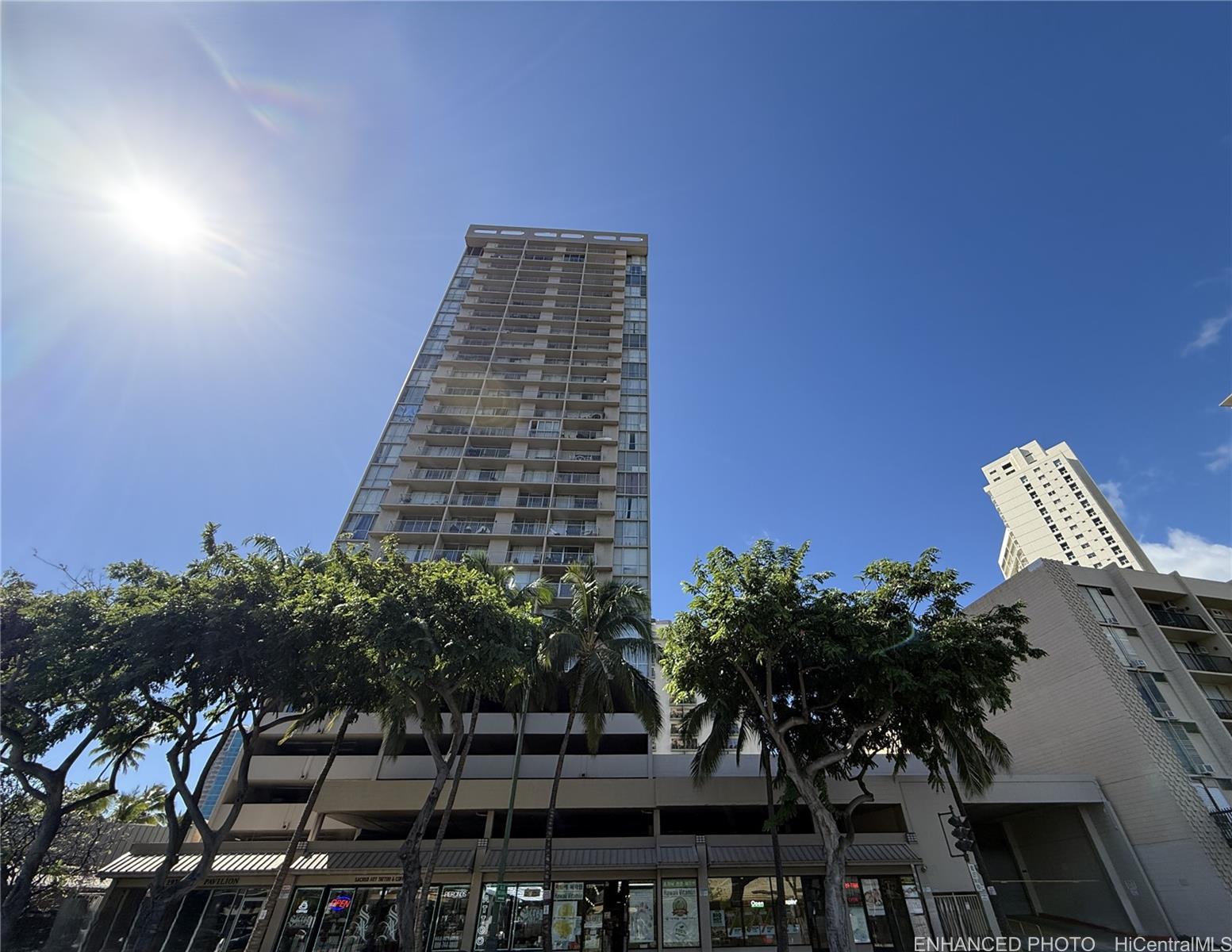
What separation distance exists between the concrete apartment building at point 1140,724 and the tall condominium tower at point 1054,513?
246ft

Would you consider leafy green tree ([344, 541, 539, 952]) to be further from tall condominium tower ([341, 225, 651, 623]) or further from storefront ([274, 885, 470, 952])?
tall condominium tower ([341, 225, 651, 623])

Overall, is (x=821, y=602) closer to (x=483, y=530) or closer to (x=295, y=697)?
(x=295, y=697)

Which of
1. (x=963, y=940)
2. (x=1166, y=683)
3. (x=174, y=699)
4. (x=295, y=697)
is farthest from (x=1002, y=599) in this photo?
(x=174, y=699)

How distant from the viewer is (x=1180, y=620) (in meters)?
28.3

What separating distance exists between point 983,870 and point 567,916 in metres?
14.6

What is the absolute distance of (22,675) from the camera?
1477 centimetres

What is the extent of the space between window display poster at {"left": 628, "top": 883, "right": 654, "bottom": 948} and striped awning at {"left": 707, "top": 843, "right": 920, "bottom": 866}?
9.26 ft

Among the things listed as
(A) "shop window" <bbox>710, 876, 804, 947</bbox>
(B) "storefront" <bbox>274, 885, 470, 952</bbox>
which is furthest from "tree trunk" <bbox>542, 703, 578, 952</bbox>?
(A) "shop window" <bbox>710, 876, 804, 947</bbox>

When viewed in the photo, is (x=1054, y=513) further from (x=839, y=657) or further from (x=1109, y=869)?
(x=839, y=657)

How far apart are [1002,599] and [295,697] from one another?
35.3m

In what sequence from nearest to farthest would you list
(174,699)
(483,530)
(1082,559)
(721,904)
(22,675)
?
(22,675) → (174,699) → (721,904) → (483,530) → (1082,559)

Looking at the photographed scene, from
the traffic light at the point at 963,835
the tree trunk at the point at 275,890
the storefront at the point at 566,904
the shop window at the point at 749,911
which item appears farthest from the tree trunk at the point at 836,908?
the tree trunk at the point at 275,890

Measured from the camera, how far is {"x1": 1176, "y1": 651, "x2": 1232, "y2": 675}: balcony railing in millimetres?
27172

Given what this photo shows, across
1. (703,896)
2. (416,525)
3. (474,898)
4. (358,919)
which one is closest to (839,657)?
(703,896)
